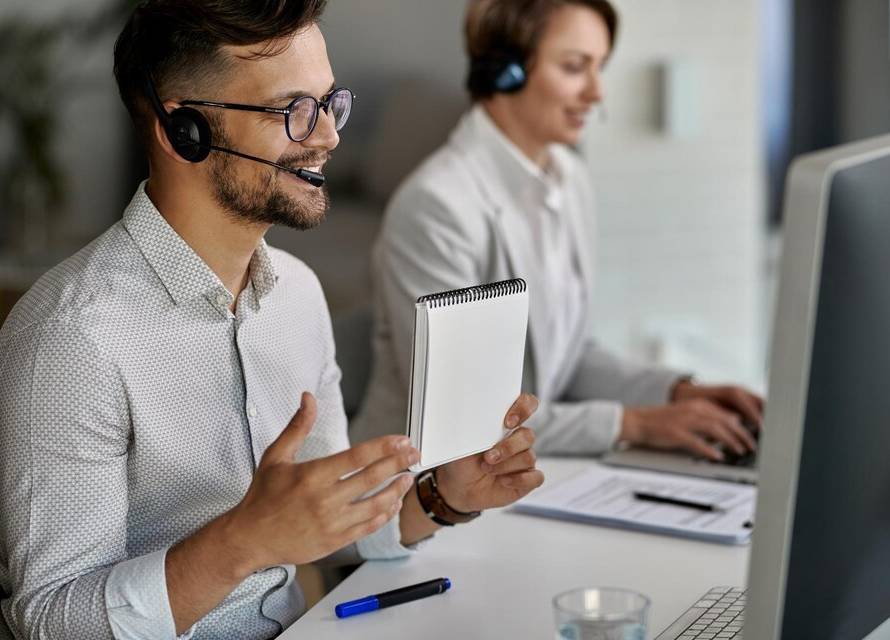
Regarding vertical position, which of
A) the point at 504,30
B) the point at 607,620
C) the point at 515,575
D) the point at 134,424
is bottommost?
the point at 515,575

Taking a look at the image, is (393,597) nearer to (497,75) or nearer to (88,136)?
(88,136)

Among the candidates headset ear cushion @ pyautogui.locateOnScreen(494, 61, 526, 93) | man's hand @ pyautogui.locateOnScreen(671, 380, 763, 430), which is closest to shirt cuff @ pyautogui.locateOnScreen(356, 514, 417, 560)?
man's hand @ pyautogui.locateOnScreen(671, 380, 763, 430)

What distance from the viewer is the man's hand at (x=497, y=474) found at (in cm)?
142

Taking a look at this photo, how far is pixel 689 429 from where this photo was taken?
2072 millimetres

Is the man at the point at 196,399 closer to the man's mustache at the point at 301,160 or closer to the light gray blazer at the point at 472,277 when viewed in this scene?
the man's mustache at the point at 301,160

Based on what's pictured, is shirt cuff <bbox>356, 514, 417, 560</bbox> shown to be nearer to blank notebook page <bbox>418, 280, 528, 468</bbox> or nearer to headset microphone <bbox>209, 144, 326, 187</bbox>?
blank notebook page <bbox>418, 280, 528, 468</bbox>

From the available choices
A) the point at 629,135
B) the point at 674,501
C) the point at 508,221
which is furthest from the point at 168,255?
the point at 629,135

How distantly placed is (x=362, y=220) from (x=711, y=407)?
0.95 meters

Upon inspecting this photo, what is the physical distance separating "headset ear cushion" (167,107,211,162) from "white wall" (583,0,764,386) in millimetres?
2332

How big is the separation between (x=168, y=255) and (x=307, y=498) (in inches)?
14.8

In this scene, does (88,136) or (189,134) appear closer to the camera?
(189,134)

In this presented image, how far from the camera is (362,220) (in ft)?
8.81

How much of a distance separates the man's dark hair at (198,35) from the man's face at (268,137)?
16 mm

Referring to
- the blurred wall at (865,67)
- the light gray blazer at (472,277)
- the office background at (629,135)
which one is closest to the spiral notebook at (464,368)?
the light gray blazer at (472,277)
